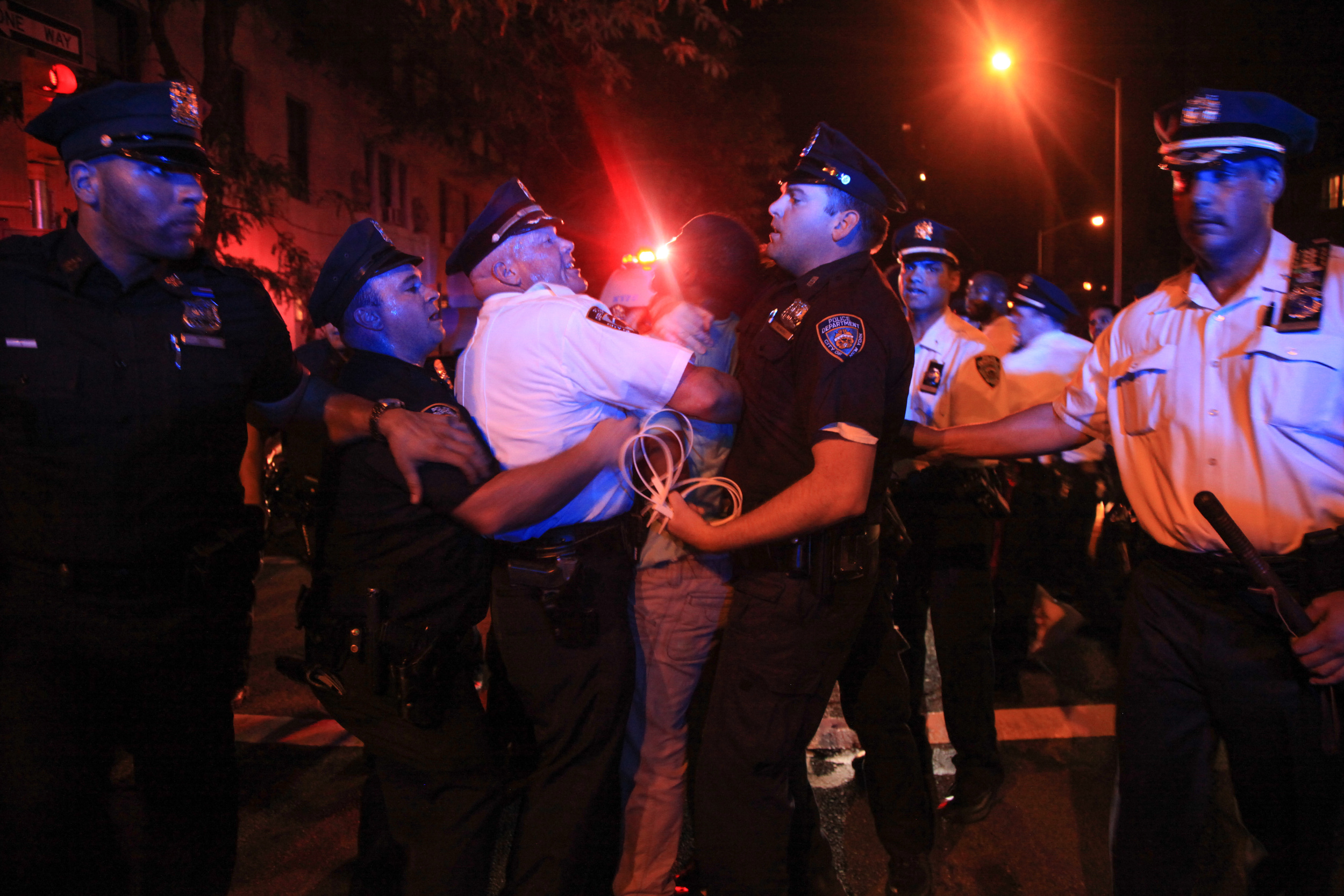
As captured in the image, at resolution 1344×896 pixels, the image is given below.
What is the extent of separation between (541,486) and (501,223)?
985 mm

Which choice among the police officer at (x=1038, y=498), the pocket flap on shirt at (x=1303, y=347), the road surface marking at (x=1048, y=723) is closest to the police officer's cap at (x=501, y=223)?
the pocket flap on shirt at (x=1303, y=347)

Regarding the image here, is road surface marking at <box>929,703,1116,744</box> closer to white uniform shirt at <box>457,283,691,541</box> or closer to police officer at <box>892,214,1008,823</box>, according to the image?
police officer at <box>892,214,1008,823</box>

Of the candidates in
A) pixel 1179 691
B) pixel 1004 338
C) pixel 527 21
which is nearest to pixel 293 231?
pixel 527 21

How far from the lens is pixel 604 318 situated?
2379 millimetres

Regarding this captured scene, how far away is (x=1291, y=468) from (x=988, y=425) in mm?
927

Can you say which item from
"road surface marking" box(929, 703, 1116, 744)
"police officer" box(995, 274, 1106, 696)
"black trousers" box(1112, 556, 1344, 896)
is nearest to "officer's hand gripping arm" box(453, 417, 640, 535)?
"black trousers" box(1112, 556, 1344, 896)

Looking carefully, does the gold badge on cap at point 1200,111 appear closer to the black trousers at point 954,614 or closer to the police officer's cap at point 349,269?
the black trousers at point 954,614

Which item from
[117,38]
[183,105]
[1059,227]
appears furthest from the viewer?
[1059,227]

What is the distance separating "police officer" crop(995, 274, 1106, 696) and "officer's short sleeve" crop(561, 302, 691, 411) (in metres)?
2.61

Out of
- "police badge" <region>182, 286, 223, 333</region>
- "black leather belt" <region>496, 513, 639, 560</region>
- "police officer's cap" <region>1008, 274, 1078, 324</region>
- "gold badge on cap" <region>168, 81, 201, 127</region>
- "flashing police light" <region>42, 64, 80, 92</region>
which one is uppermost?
"flashing police light" <region>42, 64, 80, 92</region>

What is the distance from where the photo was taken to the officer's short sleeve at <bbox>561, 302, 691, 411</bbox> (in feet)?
7.56

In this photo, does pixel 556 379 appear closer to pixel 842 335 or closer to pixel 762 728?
pixel 842 335

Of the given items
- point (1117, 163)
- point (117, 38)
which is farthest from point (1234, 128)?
point (1117, 163)

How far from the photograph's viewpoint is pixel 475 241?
269cm
